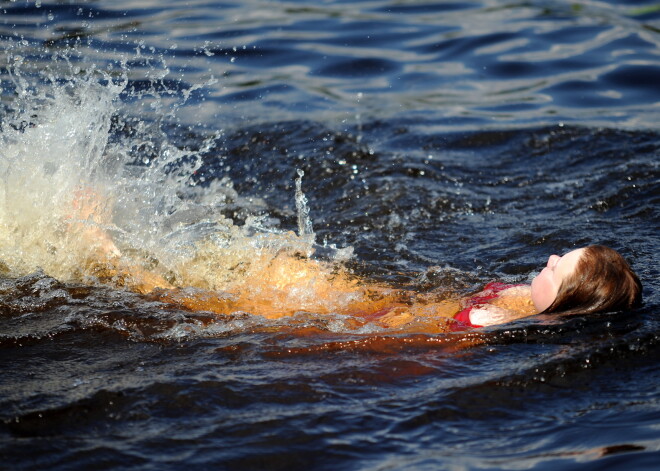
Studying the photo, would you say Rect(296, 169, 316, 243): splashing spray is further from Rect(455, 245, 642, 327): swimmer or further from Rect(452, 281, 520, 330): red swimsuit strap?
Rect(455, 245, 642, 327): swimmer

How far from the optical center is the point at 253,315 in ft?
14.6

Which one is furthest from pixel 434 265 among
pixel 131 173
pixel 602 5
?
pixel 602 5

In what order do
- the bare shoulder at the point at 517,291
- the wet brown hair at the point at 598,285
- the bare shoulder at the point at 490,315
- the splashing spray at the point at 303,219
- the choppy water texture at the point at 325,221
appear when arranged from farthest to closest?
the splashing spray at the point at 303,219 < the bare shoulder at the point at 517,291 < the bare shoulder at the point at 490,315 < the wet brown hair at the point at 598,285 < the choppy water texture at the point at 325,221

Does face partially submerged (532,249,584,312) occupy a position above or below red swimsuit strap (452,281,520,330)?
above

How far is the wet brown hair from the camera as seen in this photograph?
4.36m

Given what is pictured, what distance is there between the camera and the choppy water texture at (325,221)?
133 inches

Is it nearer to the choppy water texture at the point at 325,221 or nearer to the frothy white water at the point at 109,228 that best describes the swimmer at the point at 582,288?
the choppy water texture at the point at 325,221

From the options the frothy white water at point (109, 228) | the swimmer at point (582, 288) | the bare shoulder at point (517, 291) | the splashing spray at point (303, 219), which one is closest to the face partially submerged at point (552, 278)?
the swimmer at point (582, 288)

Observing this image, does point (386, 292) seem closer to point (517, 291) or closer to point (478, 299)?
point (478, 299)

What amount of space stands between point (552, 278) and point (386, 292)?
0.96 meters

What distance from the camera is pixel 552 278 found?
444 centimetres

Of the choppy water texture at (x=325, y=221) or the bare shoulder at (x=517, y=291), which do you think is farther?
the bare shoulder at (x=517, y=291)

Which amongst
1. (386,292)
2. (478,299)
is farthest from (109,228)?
(478,299)

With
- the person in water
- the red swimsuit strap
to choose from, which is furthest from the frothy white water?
the red swimsuit strap
